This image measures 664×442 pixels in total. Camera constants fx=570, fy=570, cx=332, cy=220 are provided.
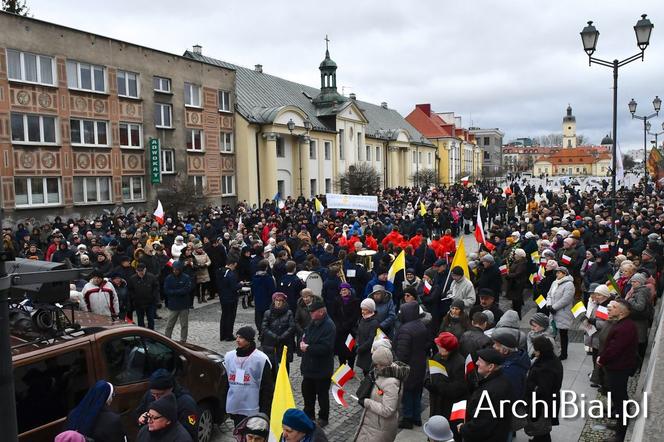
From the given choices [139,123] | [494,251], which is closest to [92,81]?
[139,123]

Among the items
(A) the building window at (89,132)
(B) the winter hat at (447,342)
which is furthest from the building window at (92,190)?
(B) the winter hat at (447,342)

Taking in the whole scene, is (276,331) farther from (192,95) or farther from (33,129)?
(192,95)

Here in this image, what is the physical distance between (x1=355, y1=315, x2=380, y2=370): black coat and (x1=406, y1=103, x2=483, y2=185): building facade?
240 feet

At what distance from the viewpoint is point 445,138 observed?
8425 centimetres

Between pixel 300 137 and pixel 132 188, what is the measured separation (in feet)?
55.0

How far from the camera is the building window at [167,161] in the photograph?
107ft

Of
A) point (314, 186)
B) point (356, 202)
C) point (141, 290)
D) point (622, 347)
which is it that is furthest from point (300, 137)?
point (622, 347)

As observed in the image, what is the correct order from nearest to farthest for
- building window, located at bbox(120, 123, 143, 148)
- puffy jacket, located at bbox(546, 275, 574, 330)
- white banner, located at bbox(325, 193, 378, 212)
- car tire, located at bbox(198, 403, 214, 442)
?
car tire, located at bbox(198, 403, 214, 442) → puffy jacket, located at bbox(546, 275, 574, 330) → white banner, located at bbox(325, 193, 378, 212) → building window, located at bbox(120, 123, 143, 148)

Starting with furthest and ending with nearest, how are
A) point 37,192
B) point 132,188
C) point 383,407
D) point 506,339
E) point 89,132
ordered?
point 132,188 → point 89,132 → point 37,192 → point 506,339 → point 383,407

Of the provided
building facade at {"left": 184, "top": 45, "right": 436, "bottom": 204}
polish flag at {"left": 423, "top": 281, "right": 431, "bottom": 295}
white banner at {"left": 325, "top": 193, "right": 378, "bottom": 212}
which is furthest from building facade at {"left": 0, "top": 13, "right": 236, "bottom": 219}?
polish flag at {"left": 423, "top": 281, "right": 431, "bottom": 295}

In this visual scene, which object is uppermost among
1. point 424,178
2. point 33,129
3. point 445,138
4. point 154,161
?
Answer: point 445,138

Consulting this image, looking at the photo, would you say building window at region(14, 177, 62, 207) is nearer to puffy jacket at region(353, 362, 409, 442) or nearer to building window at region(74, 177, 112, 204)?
building window at region(74, 177, 112, 204)

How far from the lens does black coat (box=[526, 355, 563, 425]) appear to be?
6074mm

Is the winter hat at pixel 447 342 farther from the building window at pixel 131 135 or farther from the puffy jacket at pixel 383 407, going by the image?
the building window at pixel 131 135
